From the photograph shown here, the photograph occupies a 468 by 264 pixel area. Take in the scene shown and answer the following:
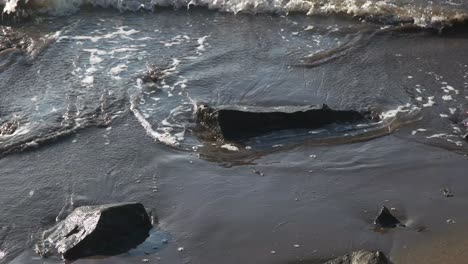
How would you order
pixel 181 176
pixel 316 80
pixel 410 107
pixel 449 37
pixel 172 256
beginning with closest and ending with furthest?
pixel 172 256
pixel 181 176
pixel 410 107
pixel 316 80
pixel 449 37

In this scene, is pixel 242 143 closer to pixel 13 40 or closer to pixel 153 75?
pixel 153 75

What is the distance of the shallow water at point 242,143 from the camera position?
19.0ft

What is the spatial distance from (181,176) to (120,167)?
76 cm

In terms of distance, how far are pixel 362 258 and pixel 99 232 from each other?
7.22ft

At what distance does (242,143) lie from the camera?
292 inches

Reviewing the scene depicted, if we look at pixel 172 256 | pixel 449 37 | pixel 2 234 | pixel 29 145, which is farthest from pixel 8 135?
pixel 449 37

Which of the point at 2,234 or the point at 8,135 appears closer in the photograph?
the point at 2,234

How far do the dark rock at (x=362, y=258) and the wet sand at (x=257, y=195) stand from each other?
36 cm

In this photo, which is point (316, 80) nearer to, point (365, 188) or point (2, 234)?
point (365, 188)

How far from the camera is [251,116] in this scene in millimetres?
7559

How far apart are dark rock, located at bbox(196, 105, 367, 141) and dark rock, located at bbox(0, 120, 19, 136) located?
250cm

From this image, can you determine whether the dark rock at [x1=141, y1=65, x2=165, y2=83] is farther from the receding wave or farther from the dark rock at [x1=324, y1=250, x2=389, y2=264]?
the dark rock at [x1=324, y1=250, x2=389, y2=264]

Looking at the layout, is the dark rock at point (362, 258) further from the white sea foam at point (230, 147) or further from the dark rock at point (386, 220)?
the white sea foam at point (230, 147)

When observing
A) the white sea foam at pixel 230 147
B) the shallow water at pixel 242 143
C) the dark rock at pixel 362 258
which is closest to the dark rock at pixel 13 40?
the shallow water at pixel 242 143
